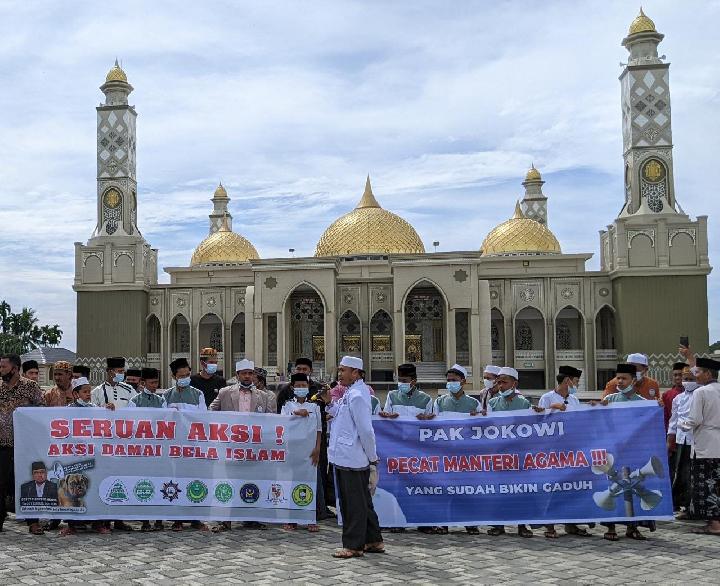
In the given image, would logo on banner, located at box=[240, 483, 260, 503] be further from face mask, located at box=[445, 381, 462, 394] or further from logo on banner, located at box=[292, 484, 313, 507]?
face mask, located at box=[445, 381, 462, 394]

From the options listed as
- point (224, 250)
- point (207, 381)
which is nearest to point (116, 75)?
point (224, 250)

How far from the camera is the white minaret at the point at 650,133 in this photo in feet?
102

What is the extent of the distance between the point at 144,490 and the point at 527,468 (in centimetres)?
374

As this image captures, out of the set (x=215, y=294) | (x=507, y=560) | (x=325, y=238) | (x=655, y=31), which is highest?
(x=655, y=31)

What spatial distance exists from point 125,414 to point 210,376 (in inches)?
62.8

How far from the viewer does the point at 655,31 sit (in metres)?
31.7

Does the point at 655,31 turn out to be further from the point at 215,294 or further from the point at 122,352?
the point at 122,352

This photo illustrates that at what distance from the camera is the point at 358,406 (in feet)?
20.8

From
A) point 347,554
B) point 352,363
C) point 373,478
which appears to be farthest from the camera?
point 352,363

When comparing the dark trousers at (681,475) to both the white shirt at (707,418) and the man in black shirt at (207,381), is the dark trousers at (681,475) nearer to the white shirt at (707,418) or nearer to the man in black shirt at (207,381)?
the white shirt at (707,418)

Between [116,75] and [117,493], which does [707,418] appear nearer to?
[117,493]

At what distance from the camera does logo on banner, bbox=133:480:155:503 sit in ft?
24.0

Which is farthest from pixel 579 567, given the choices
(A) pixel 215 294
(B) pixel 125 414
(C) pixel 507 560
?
(A) pixel 215 294

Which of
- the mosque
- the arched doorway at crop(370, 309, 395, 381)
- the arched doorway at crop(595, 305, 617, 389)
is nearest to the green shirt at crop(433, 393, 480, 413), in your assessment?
the mosque
